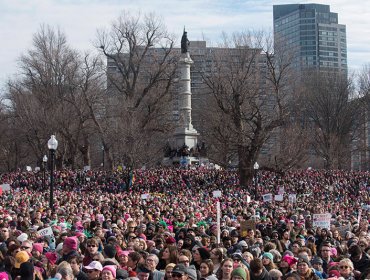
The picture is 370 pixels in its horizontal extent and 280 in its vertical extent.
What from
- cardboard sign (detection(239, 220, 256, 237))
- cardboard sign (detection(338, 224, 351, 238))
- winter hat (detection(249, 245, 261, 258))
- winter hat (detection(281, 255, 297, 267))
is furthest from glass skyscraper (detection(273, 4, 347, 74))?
winter hat (detection(281, 255, 297, 267))

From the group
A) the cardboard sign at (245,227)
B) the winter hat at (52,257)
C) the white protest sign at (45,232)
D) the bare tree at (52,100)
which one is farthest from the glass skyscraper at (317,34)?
the winter hat at (52,257)

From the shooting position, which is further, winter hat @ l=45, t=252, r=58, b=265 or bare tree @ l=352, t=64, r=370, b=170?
bare tree @ l=352, t=64, r=370, b=170

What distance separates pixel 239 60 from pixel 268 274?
43229mm

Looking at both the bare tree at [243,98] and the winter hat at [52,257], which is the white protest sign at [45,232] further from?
the bare tree at [243,98]

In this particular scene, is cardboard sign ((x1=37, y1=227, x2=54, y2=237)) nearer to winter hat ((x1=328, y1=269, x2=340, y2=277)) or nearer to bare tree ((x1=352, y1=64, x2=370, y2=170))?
winter hat ((x1=328, y1=269, x2=340, y2=277))

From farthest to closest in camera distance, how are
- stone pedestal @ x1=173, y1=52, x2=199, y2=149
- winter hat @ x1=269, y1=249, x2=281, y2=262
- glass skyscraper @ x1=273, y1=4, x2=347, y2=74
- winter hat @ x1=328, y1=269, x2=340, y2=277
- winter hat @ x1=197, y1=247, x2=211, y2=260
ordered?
glass skyscraper @ x1=273, y1=4, x2=347, y2=74
stone pedestal @ x1=173, y1=52, x2=199, y2=149
winter hat @ x1=269, y1=249, x2=281, y2=262
winter hat @ x1=197, y1=247, x2=211, y2=260
winter hat @ x1=328, y1=269, x2=340, y2=277

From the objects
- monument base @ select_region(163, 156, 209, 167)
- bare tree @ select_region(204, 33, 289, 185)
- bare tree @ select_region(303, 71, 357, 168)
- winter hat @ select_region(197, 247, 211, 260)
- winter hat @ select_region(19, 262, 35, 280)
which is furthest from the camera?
bare tree @ select_region(303, 71, 357, 168)

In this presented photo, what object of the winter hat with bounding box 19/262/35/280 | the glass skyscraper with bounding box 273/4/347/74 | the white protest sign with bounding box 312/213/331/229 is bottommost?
the white protest sign with bounding box 312/213/331/229

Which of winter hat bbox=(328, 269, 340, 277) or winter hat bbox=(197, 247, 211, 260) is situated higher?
winter hat bbox=(197, 247, 211, 260)

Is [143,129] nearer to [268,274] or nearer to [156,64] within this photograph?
[156,64]

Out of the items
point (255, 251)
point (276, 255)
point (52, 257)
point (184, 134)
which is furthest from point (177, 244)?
point (184, 134)

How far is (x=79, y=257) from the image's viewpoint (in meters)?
9.57

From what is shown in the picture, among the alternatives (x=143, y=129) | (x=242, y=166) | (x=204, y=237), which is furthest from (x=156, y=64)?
(x=204, y=237)

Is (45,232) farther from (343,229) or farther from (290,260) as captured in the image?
(343,229)
